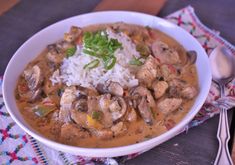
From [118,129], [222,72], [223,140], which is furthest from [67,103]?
[222,72]

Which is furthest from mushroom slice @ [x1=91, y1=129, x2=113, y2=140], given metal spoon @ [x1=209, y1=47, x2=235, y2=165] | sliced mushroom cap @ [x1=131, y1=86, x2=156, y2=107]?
metal spoon @ [x1=209, y1=47, x2=235, y2=165]

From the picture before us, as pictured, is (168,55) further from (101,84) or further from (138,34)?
(101,84)

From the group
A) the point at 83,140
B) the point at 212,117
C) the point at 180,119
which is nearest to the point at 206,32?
the point at 212,117

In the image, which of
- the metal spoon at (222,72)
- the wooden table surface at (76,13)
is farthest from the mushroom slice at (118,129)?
the metal spoon at (222,72)

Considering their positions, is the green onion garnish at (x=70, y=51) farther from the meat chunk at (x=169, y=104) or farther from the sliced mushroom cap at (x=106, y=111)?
the meat chunk at (x=169, y=104)

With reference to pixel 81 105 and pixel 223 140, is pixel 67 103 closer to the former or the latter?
pixel 81 105

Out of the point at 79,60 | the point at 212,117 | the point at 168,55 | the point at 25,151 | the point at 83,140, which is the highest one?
the point at 168,55
